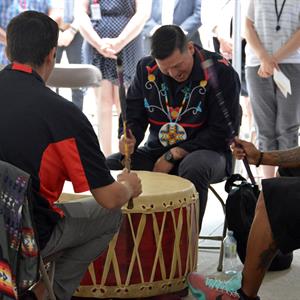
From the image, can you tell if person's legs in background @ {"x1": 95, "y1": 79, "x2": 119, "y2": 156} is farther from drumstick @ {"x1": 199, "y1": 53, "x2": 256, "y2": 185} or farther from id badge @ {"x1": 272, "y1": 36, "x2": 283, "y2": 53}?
drumstick @ {"x1": 199, "y1": 53, "x2": 256, "y2": 185}

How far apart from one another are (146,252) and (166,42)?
3.37 ft

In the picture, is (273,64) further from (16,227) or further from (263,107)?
(16,227)

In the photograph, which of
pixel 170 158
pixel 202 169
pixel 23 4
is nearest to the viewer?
pixel 202 169

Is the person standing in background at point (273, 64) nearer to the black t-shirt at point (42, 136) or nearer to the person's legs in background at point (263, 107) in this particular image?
the person's legs in background at point (263, 107)

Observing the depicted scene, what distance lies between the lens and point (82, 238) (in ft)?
7.27

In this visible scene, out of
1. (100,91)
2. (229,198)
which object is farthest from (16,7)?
(229,198)

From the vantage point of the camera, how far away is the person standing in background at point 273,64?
13.3 ft

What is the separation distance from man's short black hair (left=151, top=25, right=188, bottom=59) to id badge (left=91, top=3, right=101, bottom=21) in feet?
5.58

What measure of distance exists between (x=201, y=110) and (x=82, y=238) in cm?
123

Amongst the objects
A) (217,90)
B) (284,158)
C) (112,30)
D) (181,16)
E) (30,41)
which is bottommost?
(284,158)

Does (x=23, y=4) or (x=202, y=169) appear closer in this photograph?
(x=202, y=169)

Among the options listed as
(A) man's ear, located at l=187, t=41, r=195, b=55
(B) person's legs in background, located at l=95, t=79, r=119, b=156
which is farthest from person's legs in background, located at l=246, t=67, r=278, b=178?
(B) person's legs in background, located at l=95, t=79, r=119, b=156

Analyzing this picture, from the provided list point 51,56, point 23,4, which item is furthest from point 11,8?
point 51,56

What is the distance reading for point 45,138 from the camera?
6.41 feet
